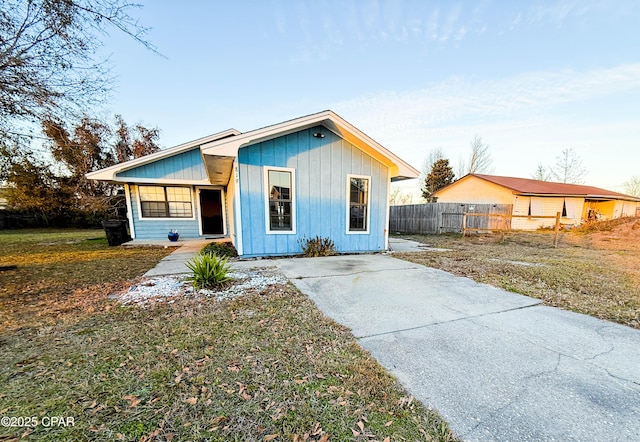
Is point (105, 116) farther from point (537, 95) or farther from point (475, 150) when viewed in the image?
point (475, 150)

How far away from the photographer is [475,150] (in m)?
26.2

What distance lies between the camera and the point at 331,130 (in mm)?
6699

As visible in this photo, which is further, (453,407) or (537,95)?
(537,95)

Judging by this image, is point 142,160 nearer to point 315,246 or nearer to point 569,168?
point 315,246

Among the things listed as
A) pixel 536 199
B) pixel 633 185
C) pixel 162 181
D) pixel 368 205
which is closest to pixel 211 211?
A: pixel 162 181

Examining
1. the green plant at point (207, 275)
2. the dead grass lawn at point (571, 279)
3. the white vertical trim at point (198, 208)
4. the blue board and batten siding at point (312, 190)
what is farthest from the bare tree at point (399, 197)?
the green plant at point (207, 275)

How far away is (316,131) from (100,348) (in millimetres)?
6035

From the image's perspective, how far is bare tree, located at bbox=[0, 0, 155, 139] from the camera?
4.11 metres

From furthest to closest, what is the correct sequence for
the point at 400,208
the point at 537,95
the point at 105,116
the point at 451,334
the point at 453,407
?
the point at 400,208 → the point at 537,95 → the point at 105,116 → the point at 451,334 → the point at 453,407

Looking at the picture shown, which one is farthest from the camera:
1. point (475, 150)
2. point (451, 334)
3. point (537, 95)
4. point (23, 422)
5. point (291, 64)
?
point (475, 150)

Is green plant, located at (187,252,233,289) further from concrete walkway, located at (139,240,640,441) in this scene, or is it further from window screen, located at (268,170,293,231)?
window screen, located at (268,170,293,231)

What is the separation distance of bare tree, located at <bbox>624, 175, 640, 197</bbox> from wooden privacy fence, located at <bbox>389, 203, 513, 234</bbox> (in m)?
28.8

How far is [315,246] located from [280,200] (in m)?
1.68

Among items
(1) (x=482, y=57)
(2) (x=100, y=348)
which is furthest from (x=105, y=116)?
(1) (x=482, y=57)
